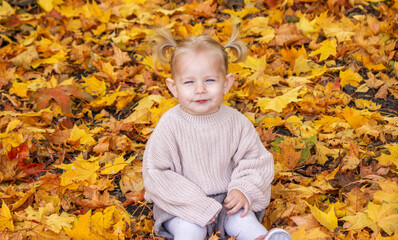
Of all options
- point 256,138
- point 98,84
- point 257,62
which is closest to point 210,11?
point 257,62

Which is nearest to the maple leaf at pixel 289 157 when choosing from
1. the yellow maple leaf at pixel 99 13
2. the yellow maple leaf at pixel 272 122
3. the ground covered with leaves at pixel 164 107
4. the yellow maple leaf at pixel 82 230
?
the ground covered with leaves at pixel 164 107

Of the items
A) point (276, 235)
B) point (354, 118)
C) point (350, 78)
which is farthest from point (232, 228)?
point (350, 78)

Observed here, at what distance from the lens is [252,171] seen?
2.25 m

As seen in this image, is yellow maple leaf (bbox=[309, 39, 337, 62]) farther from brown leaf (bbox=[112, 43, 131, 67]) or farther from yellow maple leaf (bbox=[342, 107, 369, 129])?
brown leaf (bbox=[112, 43, 131, 67])

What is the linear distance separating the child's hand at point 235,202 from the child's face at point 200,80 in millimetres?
462

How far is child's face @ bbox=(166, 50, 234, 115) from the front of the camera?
207 cm

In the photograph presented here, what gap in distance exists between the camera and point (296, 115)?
3.36 meters

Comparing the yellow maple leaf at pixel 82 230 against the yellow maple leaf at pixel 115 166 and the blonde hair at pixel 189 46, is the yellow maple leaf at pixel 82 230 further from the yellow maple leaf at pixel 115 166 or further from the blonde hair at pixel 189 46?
the blonde hair at pixel 189 46

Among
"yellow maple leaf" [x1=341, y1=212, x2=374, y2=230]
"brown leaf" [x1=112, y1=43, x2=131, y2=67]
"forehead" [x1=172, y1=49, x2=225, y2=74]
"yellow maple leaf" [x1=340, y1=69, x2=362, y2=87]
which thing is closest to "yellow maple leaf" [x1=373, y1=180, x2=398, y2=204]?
"yellow maple leaf" [x1=341, y1=212, x2=374, y2=230]

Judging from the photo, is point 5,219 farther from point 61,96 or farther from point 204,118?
point 61,96

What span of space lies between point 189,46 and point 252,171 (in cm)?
76

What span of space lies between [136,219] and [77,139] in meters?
0.94

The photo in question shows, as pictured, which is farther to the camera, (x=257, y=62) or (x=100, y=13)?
(x=100, y=13)

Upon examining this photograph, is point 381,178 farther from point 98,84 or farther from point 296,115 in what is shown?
point 98,84
